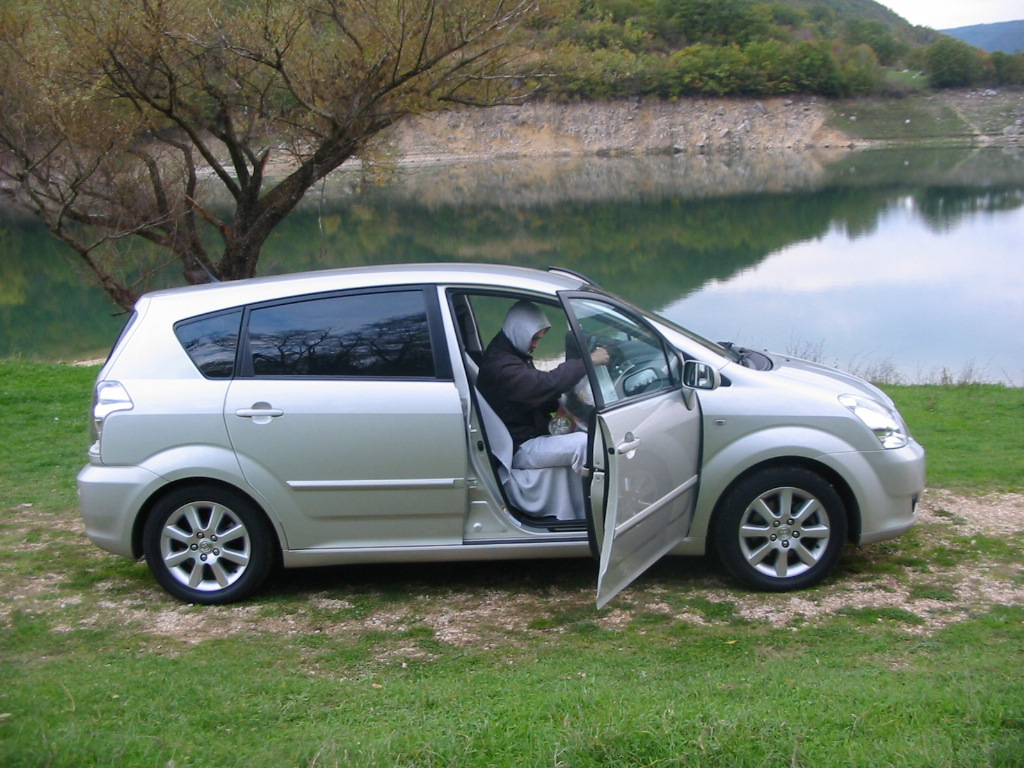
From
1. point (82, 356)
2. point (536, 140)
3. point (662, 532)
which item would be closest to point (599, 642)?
point (662, 532)

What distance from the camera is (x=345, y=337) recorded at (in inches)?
215

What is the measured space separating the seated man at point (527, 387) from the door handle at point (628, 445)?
0.70 meters

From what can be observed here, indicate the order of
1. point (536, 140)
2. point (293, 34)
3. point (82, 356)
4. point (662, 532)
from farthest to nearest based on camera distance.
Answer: point (536, 140) → point (82, 356) → point (293, 34) → point (662, 532)

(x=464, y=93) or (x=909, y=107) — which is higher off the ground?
(x=909, y=107)

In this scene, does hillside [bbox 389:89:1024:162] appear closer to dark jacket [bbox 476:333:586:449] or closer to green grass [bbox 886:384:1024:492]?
green grass [bbox 886:384:1024:492]

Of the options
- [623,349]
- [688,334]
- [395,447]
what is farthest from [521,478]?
[688,334]

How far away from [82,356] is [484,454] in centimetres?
1568

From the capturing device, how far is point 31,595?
18.9 feet

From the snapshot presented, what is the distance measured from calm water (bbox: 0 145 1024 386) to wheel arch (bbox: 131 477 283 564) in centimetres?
981

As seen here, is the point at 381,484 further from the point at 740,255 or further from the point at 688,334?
the point at 740,255

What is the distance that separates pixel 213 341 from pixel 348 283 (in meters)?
0.76

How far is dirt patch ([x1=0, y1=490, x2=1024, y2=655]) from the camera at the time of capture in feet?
16.7

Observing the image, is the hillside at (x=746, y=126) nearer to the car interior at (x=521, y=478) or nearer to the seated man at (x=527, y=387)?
the seated man at (x=527, y=387)

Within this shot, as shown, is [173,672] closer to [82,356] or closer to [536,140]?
[82,356]
